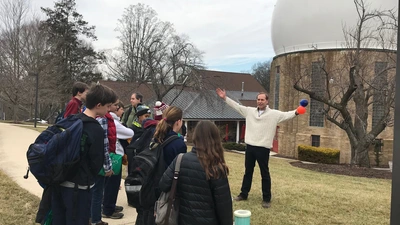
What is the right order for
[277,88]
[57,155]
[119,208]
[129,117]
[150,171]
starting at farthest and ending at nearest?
[277,88] → [129,117] → [119,208] → [150,171] → [57,155]

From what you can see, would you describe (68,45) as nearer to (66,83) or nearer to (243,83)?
(66,83)

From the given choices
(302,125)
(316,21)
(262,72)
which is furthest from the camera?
(262,72)

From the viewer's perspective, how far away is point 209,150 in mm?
2949

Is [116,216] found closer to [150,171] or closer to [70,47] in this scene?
[150,171]

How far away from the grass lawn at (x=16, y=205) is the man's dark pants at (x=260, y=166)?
3279mm

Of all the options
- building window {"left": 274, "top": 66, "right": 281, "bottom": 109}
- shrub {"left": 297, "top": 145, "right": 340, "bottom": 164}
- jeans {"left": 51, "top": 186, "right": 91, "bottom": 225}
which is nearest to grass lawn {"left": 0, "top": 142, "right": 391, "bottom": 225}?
jeans {"left": 51, "top": 186, "right": 91, "bottom": 225}

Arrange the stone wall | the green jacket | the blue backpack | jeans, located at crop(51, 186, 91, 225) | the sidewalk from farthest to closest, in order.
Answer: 1. the stone wall
2. the green jacket
3. the sidewalk
4. jeans, located at crop(51, 186, 91, 225)
5. the blue backpack

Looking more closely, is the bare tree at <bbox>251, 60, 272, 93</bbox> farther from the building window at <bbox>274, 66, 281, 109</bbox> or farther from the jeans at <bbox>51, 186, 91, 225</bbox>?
the jeans at <bbox>51, 186, 91, 225</bbox>

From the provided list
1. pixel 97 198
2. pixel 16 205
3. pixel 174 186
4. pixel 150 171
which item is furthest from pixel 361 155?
pixel 174 186

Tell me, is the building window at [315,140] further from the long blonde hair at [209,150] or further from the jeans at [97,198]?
the long blonde hair at [209,150]

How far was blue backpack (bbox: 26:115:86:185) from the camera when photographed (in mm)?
2881

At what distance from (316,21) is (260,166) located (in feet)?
74.5

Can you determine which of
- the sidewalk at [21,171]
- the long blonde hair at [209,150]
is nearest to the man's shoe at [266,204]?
the sidewalk at [21,171]

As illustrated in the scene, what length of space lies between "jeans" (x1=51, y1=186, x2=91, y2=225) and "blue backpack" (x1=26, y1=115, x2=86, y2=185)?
0.17m
